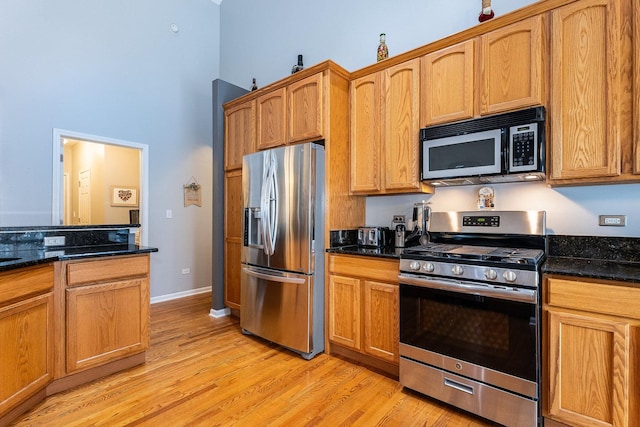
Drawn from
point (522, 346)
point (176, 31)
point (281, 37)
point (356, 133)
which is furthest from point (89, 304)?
point (176, 31)

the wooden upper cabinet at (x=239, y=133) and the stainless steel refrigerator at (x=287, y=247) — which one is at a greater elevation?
the wooden upper cabinet at (x=239, y=133)

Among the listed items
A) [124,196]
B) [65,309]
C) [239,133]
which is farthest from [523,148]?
[124,196]

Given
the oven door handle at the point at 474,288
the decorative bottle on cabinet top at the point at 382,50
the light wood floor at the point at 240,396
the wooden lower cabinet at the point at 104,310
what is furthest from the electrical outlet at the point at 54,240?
the decorative bottle on cabinet top at the point at 382,50

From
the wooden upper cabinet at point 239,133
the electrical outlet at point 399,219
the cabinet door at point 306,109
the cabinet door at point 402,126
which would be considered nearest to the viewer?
the cabinet door at point 402,126

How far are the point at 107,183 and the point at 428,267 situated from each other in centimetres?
506

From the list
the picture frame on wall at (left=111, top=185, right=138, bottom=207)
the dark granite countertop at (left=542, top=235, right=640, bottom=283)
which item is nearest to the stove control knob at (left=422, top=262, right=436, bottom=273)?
the dark granite countertop at (left=542, top=235, right=640, bottom=283)

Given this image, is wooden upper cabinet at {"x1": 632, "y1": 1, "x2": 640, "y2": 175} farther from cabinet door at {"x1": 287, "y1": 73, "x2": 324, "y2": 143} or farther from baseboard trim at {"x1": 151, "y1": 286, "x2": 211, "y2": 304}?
baseboard trim at {"x1": 151, "y1": 286, "x2": 211, "y2": 304}

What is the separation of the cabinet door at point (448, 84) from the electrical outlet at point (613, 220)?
1.03 m

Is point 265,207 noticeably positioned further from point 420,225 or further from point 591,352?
point 591,352

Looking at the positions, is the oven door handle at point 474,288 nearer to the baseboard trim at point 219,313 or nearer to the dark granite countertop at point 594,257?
the dark granite countertop at point 594,257

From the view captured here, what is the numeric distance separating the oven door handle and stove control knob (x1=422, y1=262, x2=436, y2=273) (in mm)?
58

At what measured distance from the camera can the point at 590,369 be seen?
1.53 metres

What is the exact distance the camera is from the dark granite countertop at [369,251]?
7.47 ft

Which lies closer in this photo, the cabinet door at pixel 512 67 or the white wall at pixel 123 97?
the cabinet door at pixel 512 67
